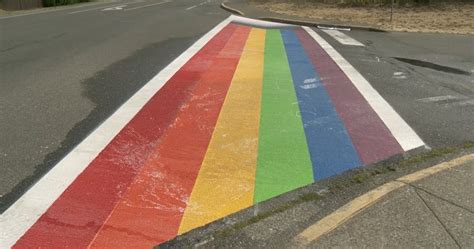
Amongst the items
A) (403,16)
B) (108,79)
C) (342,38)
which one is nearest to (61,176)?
(108,79)

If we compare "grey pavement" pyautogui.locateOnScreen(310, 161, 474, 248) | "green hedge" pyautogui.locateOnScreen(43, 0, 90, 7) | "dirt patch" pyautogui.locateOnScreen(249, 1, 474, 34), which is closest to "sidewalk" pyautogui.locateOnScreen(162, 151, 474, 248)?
"grey pavement" pyautogui.locateOnScreen(310, 161, 474, 248)

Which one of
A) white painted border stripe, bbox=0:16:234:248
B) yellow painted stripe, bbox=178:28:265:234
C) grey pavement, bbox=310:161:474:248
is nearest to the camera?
grey pavement, bbox=310:161:474:248

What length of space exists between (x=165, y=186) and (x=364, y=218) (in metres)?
1.66

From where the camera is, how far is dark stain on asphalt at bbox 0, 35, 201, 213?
4352 mm

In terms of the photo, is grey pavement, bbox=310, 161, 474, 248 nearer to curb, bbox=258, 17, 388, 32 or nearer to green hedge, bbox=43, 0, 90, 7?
curb, bbox=258, 17, 388, 32

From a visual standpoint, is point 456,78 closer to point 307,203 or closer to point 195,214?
point 307,203

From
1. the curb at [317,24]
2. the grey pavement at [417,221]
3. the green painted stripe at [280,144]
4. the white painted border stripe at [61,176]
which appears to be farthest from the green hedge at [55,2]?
the grey pavement at [417,221]

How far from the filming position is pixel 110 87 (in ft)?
24.1

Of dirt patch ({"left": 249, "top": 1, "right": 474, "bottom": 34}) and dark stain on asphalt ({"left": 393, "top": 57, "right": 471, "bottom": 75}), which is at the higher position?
dirt patch ({"left": 249, "top": 1, "right": 474, "bottom": 34})

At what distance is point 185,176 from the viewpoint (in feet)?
14.0

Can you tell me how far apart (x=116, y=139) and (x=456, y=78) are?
604cm

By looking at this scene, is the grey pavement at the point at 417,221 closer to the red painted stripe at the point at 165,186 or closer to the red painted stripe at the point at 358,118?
the red painted stripe at the point at 358,118

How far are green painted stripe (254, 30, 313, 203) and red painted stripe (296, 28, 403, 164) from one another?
579 millimetres

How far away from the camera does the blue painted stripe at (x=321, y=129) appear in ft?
15.0
